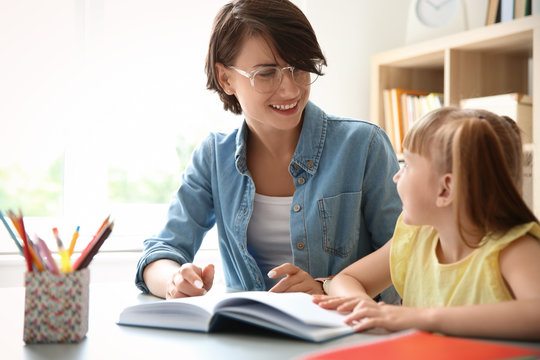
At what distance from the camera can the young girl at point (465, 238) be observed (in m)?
0.77

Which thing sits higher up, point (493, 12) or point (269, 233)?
point (493, 12)

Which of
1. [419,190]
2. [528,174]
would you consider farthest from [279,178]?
[528,174]

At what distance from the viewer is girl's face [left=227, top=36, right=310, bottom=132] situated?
142cm

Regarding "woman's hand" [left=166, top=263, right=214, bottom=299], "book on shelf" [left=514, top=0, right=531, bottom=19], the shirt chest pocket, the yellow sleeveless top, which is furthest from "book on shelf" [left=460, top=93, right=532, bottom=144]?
"woman's hand" [left=166, top=263, right=214, bottom=299]

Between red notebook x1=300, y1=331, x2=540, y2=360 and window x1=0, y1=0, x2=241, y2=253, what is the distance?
2172mm

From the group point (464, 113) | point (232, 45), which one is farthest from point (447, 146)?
point (232, 45)

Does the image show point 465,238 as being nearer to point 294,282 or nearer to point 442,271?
point 442,271

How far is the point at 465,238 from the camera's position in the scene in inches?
37.6

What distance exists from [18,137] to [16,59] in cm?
34

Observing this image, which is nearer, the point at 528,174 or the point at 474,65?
the point at 528,174

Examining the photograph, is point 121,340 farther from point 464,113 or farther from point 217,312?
point 464,113

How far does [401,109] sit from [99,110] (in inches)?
59.6

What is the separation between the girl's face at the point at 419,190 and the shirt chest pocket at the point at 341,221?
0.40m

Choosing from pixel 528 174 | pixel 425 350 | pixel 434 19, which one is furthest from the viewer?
pixel 434 19
